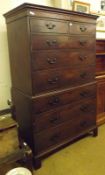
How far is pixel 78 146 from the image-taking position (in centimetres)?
218

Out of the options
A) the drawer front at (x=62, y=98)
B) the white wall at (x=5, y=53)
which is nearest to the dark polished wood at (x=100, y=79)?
the drawer front at (x=62, y=98)

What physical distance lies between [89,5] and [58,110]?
1.71 metres

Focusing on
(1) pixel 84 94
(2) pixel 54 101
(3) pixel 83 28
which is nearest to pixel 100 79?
(1) pixel 84 94

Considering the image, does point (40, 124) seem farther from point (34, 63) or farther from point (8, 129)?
point (34, 63)

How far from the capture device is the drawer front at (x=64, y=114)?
1743 mm

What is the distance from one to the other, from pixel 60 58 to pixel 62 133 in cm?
86

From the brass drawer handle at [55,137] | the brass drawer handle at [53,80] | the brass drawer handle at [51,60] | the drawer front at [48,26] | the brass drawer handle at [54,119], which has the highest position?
the drawer front at [48,26]

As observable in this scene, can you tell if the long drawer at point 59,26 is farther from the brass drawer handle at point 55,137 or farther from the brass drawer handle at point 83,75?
the brass drawer handle at point 55,137

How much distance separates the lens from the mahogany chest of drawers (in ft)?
5.22

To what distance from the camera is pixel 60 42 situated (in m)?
1.76

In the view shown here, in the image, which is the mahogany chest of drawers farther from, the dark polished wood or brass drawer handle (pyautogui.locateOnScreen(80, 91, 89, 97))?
the dark polished wood

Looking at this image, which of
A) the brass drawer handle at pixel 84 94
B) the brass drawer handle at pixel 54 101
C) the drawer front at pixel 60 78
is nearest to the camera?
the drawer front at pixel 60 78

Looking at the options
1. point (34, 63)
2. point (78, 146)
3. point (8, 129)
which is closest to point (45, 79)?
point (34, 63)

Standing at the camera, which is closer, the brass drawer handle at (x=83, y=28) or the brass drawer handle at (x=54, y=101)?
the brass drawer handle at (x=54, y=101)
